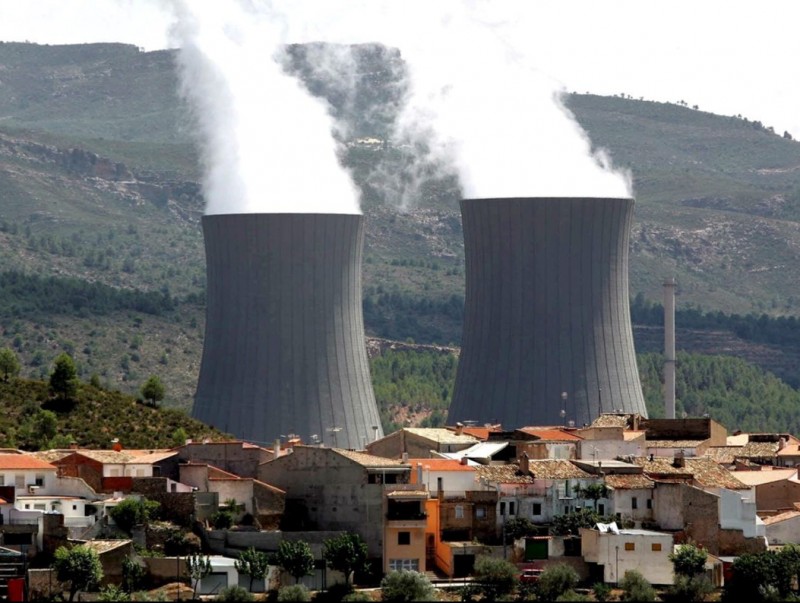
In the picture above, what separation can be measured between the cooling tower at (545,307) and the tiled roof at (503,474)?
1093 centimetres

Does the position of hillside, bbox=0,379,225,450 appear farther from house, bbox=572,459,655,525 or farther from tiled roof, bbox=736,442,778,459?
tiled roof, bbox=736,442,778,459

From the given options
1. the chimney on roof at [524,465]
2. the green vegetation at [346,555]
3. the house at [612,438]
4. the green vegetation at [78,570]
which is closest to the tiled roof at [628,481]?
the chimney on roof at [524,465]

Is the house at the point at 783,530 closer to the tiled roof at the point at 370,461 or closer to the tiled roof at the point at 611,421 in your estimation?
the tiled roof at the point at 370,461

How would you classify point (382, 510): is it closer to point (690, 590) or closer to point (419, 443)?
point (690, 590)

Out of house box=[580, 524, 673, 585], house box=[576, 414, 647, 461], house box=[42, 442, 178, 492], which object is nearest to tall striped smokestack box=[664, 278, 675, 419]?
house box=[576, 414, 647, 461]

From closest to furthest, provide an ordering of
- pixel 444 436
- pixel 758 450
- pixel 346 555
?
pixel 346 555
pixel 444 436
pixel 758 450

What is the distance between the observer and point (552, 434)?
146 ft

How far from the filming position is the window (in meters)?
35.3

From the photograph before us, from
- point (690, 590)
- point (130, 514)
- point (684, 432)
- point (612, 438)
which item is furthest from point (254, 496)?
point (684, 432)

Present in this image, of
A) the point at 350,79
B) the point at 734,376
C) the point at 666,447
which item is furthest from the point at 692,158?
the point at 666,447

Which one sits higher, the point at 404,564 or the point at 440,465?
the point at 440,465

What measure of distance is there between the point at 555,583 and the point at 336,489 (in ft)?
14.4

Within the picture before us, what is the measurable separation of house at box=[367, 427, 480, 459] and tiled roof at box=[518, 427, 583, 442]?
1.06 m

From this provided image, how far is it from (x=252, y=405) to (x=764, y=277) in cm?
7398
